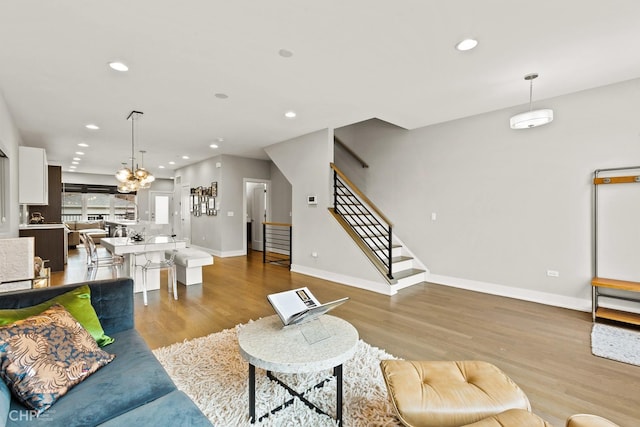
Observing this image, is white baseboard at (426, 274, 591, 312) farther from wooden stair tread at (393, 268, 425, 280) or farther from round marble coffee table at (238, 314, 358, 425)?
round marble coffee table at (238, 314, 358, 425)

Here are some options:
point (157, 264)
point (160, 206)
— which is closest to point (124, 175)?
point (157, 264)

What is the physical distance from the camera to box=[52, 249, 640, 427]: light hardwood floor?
6.84 feet

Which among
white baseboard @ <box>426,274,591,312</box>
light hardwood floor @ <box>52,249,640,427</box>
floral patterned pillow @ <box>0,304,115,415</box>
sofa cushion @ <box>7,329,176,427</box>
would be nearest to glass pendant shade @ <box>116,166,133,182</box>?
light hardwood floor @ <box>52,249,640,427</box>

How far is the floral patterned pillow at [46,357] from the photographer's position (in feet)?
4.13

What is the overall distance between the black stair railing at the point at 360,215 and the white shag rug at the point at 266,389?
9.13 ft

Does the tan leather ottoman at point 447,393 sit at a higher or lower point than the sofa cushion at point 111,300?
lower

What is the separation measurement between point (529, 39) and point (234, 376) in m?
3.70

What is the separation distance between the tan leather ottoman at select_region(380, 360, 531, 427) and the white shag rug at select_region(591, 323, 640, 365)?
5.91 ft

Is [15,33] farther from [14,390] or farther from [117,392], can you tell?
[117,392]

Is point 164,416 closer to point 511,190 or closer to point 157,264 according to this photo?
point 157,264

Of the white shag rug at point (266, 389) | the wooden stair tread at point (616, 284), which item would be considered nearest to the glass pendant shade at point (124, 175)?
the white shag rug at point (266, 389)

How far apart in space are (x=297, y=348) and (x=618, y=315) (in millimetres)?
3814

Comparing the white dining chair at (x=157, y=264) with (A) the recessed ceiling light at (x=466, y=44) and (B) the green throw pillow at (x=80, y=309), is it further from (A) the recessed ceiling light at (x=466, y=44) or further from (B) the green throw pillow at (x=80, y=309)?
(A) the recessed ceiling light at (x=466, y=44)

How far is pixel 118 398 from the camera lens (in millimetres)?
1332
